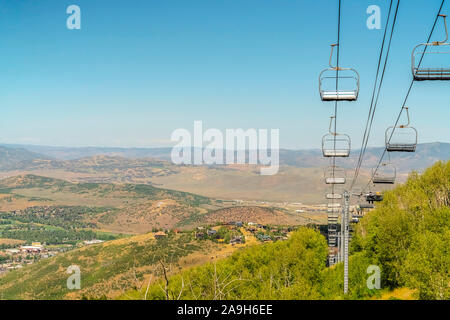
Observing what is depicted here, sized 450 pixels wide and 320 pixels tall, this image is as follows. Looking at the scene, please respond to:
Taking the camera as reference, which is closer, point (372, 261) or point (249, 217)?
point (372, 261)

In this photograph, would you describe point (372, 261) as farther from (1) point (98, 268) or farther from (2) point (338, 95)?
(1) point (98, 268)

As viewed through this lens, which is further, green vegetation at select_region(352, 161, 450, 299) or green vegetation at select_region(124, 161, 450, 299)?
green vegetation at select_region(124, 161, 450, 299)

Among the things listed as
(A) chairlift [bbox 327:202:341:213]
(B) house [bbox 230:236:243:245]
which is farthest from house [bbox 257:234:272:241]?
(A) chairlift [bbox 327:202:341:213]

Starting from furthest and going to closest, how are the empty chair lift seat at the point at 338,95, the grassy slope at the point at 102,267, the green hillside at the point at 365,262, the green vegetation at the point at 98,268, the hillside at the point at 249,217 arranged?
the hillside at the point at 249,217 → the green vegetation at the point at 98,268 → the grassy slope at the point at 102,267 → the green hillside at the point at 365,262 → the empty chair lift seat at the point at 338,95

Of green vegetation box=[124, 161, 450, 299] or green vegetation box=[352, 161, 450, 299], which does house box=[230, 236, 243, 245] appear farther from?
green vegetation box=[124, 161, 450, 299]

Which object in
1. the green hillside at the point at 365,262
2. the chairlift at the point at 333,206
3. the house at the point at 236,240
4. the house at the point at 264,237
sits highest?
the chairlift at the point at 333,206

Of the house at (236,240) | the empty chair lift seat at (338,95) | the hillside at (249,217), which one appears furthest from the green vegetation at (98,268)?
the empty chair lift seat at (338,95)

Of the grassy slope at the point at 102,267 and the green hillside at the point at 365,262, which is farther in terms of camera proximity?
the grassy slope at the point at 102,267

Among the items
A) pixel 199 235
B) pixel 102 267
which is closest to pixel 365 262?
pixel 102 267

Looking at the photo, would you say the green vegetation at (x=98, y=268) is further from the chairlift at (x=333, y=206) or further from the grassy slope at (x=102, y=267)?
the chairlift at (x=333, y=206)

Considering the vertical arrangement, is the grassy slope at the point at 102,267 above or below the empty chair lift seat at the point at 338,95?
below
